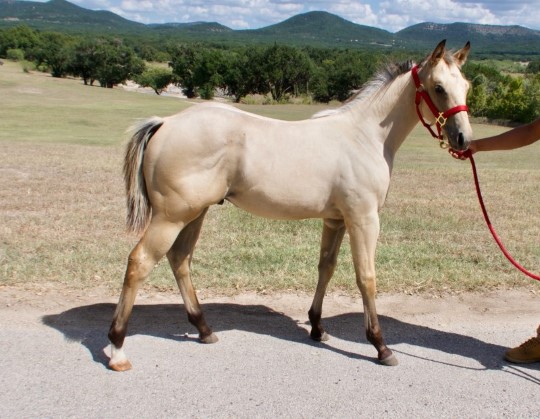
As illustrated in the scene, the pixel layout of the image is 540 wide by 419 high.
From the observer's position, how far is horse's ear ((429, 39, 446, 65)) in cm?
408

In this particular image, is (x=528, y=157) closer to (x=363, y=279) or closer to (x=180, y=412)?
(x=363, y=279)

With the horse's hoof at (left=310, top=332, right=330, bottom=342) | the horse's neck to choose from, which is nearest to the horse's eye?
the horse's neck

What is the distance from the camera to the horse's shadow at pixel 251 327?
15.2 feet

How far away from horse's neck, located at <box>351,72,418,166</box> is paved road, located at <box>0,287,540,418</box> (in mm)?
1603

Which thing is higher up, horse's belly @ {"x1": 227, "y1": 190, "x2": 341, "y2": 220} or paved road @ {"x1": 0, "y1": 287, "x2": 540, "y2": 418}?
horse's belly @ {"x1": 227, "y1": 190, "x2": 341, "y2": 220}

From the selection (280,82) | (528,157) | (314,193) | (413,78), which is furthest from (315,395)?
(280,82)

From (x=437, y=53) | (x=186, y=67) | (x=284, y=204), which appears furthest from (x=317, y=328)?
(x=186, y=67)

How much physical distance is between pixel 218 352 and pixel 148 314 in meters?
1.04

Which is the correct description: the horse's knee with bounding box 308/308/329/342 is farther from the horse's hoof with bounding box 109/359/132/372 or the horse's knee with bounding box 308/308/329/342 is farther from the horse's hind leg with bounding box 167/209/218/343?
the horse's hoof with bounding box 109/359/132/372

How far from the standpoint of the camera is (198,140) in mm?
4133

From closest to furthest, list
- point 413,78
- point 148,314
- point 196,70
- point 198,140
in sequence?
point 198,140, point 413,78, point 148,314, point 196,70

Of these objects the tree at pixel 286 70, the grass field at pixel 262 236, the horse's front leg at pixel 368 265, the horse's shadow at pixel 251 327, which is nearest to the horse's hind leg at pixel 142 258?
the horse's shadow at pixel 251 327

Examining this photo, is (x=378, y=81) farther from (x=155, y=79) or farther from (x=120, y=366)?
(x=155, y=79)

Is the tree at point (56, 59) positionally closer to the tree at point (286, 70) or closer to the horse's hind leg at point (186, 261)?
the tree at point (286, 70)
